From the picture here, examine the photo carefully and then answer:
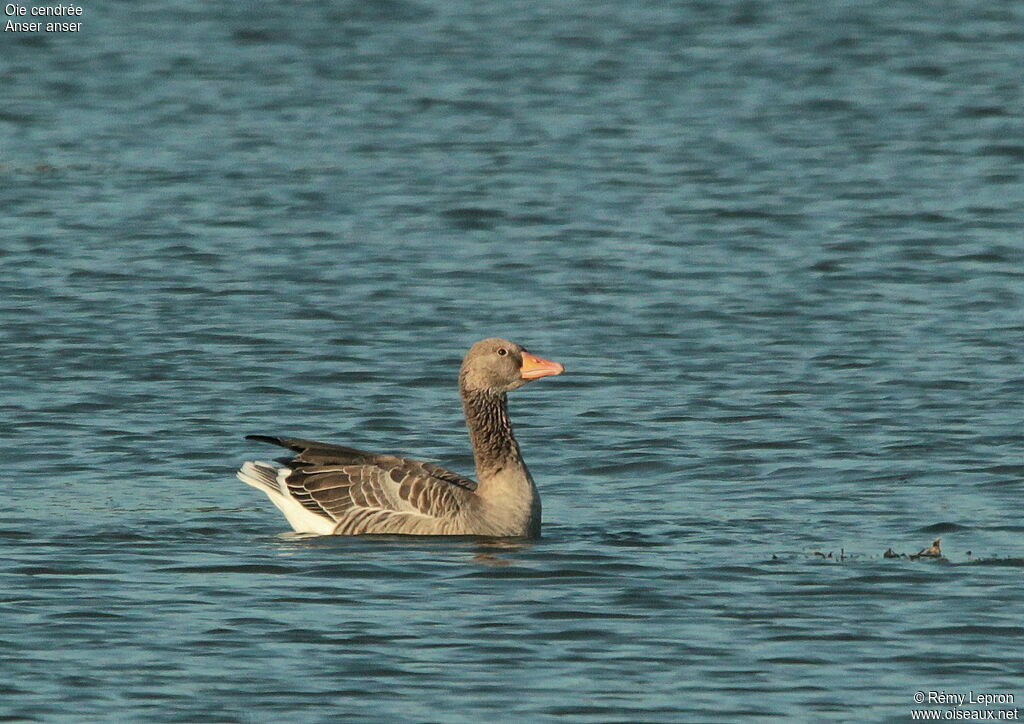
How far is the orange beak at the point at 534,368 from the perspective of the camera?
49.3 ft

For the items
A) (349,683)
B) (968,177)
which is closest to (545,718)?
(349,683)

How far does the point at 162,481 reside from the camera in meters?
16.0

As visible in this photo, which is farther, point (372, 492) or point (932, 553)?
point (372, 492)

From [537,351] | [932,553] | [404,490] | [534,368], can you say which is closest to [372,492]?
[404,490]

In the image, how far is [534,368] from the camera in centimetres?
1511

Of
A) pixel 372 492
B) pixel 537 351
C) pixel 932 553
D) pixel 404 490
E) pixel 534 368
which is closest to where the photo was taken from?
pixel 932 553

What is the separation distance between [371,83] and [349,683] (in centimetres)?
2784

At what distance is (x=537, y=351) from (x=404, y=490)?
614 cm

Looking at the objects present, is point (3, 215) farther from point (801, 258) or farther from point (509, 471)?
point (509, 471)

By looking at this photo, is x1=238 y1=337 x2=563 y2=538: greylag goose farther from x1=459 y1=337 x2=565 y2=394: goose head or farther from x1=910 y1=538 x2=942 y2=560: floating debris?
x1=910 y1=538 x2=942 y2=560: floating debris

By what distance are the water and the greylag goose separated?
0.25 metres

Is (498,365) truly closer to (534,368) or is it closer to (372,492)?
(534,368)

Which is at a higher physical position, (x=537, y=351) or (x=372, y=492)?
(x=372, y=492)

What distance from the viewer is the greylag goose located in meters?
14.5
